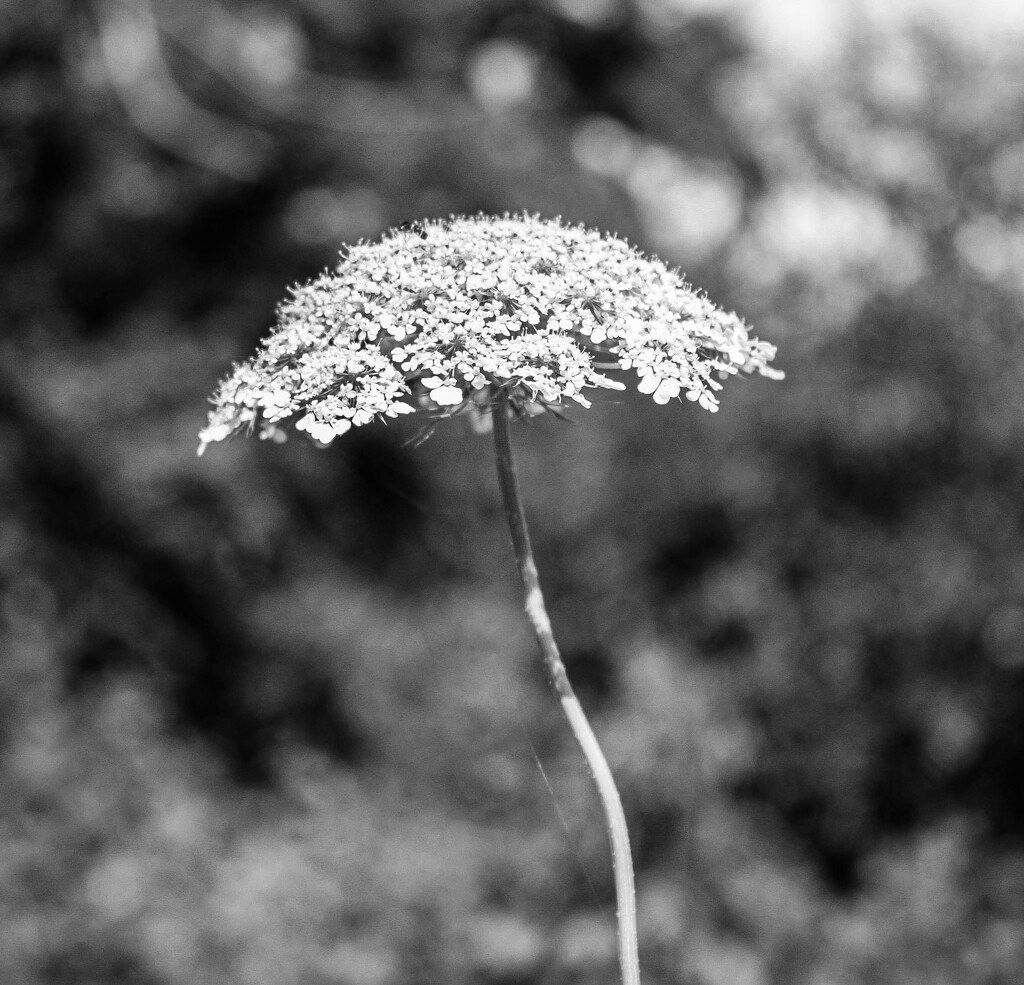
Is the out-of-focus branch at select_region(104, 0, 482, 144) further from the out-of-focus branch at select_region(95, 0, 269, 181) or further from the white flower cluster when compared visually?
the white flower cluster

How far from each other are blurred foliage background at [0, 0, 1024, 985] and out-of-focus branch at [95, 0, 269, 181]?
0.06m

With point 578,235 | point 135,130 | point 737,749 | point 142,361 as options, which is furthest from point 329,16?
point 578,235

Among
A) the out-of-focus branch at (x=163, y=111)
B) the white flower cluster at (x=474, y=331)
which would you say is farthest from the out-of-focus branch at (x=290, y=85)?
the white flower cluster at (x=474, y=331)

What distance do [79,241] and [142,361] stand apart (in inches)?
64.9

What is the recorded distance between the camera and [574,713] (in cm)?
155

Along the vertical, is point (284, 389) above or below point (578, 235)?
below

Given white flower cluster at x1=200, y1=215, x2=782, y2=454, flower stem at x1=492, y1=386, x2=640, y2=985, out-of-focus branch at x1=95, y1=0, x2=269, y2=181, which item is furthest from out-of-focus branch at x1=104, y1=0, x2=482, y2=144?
flower stem at x1=492, y1=386, x2=640, y2=985

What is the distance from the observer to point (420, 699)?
8.36 metres

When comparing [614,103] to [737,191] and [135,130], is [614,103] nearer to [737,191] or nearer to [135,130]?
[737,191]

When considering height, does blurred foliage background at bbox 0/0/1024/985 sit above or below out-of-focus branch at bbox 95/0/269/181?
below

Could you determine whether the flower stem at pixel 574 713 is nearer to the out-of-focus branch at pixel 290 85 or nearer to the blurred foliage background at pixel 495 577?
the blurred foliage background at pixel 495 577

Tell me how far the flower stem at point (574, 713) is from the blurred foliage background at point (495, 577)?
5.14 metres

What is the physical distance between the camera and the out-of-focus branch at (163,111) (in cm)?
1045

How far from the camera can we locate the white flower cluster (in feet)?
5.37
